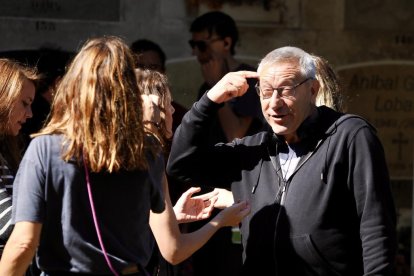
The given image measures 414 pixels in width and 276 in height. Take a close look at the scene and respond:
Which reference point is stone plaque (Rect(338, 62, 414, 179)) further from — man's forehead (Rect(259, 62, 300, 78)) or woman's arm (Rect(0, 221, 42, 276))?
woman's arm (Rect(0, 221, 42, 276))

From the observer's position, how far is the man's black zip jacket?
3.65 meters

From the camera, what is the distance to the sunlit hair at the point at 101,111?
318 centimetres

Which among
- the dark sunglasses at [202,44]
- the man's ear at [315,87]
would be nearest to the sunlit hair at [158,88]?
the man's ear at [315,87]

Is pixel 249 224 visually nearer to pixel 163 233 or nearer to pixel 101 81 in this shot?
pixel 163 233

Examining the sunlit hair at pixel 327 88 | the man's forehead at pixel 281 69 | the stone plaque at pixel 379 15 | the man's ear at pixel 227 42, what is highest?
the stone plaque at pixel 379 15

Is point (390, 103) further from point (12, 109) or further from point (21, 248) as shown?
point (21, 248)

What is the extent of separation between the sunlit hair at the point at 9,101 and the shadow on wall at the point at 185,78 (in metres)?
2.27

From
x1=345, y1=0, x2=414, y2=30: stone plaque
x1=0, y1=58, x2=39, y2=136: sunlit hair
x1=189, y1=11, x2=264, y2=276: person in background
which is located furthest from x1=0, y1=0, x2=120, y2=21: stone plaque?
x1=0, y1=58, x2=39, y2=136: sunlit hair

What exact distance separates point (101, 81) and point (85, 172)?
300mm

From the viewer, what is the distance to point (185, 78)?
666 cm

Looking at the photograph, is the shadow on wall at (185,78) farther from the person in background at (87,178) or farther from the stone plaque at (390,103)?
the person in background at (87,178)

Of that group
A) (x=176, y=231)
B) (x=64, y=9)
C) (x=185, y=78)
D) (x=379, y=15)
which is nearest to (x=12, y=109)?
(x=176, y=231)

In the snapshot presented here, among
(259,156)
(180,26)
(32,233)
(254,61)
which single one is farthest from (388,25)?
(32,233)

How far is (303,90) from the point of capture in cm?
387
